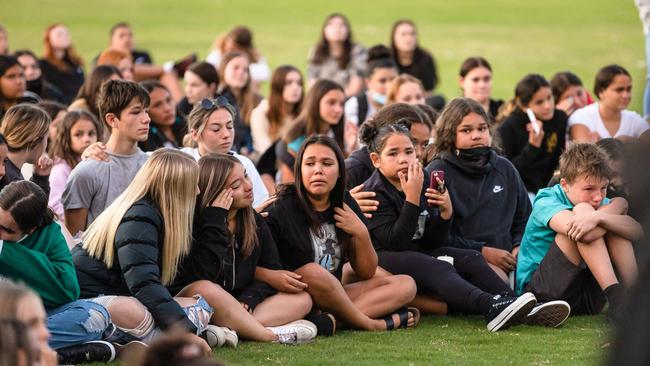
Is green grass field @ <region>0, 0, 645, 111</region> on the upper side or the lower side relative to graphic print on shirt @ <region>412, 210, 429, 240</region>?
upper

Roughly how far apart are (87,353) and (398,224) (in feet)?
7.61

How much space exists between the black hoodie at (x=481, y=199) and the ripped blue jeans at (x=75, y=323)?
288cm

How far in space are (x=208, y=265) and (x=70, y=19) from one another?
29.4m

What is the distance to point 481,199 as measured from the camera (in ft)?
27.6

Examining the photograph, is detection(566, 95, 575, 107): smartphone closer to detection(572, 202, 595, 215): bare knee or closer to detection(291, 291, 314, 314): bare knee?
detection(572, 202, 595, 215): bare knee

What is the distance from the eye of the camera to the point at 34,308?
4.09 m

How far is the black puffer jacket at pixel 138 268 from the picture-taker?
20.7 feet

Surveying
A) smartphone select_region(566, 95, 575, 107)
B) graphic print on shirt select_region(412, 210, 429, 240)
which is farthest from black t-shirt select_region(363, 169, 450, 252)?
smartphone select_region(566, 95, 575, 107)

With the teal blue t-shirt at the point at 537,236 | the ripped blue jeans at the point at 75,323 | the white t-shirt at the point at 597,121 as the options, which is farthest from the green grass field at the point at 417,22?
the ripped blue jeans at the point at 75,323

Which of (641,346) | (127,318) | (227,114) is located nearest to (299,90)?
(227,114)

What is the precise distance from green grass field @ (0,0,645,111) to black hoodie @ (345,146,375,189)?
14457 mm

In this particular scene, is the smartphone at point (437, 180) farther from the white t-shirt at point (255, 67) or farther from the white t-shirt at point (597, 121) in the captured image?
the white t-shirt at point (255, 67)

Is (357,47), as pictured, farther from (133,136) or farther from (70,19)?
(70,19)

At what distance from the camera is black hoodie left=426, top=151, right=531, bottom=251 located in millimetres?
8398
